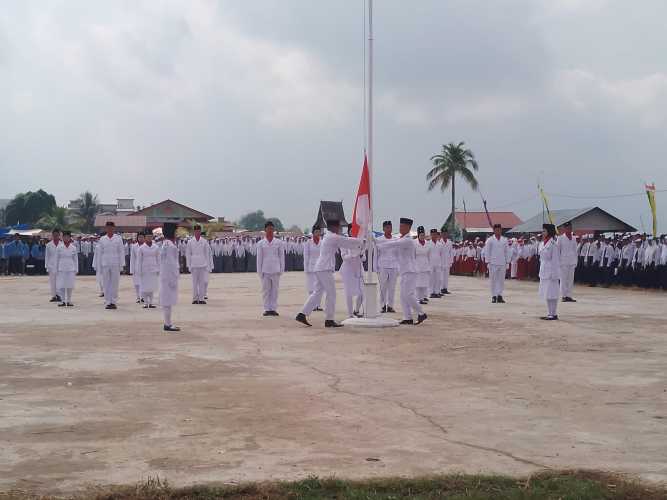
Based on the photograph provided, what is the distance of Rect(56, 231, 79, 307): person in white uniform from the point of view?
1834cm

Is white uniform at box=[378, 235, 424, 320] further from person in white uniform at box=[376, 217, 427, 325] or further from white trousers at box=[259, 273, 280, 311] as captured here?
white trousers at box=[259, 273, 280, 311]

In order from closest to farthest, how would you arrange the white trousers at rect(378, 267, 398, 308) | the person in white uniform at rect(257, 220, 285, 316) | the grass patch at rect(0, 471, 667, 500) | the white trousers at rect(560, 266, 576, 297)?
the grass patch at rect(0, 471, 667, 500) → the person in white uniform at rect(257, 220, 285, 316) → the white trousers at rect(378, 267, 398, 308) → the white trousers at rect(560, 266, 576, 297)

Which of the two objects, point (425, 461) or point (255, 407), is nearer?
point (425, 461)

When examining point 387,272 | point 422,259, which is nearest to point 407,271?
point 387,272

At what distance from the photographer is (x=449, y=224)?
61.9 m

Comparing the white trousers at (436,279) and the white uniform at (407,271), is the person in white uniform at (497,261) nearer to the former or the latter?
the white trousers at (436,279)

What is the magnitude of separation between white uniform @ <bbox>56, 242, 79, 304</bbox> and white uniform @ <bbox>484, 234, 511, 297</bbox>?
10559 mm

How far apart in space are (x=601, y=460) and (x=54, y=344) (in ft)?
27.9

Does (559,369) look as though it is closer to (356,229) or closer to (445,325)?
(445,325)

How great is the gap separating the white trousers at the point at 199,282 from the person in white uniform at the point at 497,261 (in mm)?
7409

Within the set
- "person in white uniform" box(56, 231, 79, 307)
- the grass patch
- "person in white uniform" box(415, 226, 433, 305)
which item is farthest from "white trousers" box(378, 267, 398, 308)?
the grass patch

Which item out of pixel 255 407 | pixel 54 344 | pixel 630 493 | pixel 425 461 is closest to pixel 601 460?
pixel 630 493

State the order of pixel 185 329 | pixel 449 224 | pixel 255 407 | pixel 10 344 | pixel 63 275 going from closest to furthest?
pixel 255 407 < pixel 10 344 < pixel 185 329 < pixel 63 275 < pixel 449 224

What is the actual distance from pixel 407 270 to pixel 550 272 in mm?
3076
